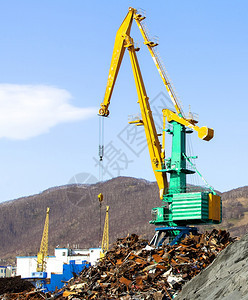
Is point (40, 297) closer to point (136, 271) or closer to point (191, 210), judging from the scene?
point (136, 271)

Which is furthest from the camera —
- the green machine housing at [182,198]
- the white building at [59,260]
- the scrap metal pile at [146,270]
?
the white building at [59,260]

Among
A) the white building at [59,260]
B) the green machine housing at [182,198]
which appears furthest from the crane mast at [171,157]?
the white building at [59,260]

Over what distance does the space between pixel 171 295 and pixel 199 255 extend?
10.7 feet

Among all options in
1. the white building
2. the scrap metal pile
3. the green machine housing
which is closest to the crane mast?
the green machine housing

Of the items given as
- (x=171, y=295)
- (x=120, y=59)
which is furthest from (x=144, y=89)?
(x=171, y=295)

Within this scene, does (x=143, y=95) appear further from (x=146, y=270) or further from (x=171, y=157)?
(x=146, y=270)

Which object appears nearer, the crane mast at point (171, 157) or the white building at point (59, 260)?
the crane mast at point (171, 157)

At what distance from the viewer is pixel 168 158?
32.2 m

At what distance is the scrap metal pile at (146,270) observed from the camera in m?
19.0

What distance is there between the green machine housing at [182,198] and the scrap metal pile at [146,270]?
583cm

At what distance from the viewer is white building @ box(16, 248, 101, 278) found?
64.8m

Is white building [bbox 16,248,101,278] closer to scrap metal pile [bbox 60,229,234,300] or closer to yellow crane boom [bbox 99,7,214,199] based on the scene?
yellow crane boom [bbox 99,7,214,199]

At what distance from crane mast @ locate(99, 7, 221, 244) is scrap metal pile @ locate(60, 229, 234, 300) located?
5.97 m

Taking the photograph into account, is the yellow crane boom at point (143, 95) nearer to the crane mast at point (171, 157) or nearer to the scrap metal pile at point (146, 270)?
the crane mast at point (171, 157)
